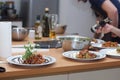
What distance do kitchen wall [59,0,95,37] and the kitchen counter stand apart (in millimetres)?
2937

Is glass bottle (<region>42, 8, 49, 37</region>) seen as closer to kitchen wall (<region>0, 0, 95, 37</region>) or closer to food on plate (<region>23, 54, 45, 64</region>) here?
food on plate (<region>23, 54, 45, 64</region>)

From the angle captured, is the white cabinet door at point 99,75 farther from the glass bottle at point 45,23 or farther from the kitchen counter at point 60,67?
the glass bottle at point 45,23

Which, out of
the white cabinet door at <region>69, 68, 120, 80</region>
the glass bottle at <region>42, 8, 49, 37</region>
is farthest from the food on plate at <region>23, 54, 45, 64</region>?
the glass bottle at <region>42, 8, 49, 37</region>

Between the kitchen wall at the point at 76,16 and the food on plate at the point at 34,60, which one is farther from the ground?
the kitchen wall at the point at 76,16

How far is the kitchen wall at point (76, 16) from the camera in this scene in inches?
174

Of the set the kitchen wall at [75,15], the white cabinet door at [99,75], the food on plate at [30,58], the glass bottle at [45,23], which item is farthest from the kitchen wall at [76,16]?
the food on plate at [30,58]

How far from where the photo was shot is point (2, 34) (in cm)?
139

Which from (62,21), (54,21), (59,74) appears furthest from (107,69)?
(62,21)

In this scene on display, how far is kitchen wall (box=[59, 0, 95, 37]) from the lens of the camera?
4414mm

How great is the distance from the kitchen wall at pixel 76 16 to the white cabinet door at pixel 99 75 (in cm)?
293

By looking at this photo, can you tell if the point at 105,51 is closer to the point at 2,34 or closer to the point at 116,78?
the point at 116,78

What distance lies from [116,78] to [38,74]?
1.79 feet

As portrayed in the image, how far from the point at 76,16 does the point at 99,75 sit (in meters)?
3.14

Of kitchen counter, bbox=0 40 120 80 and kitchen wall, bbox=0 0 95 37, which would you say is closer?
kitchen counter, bbox=0 40 120 80
